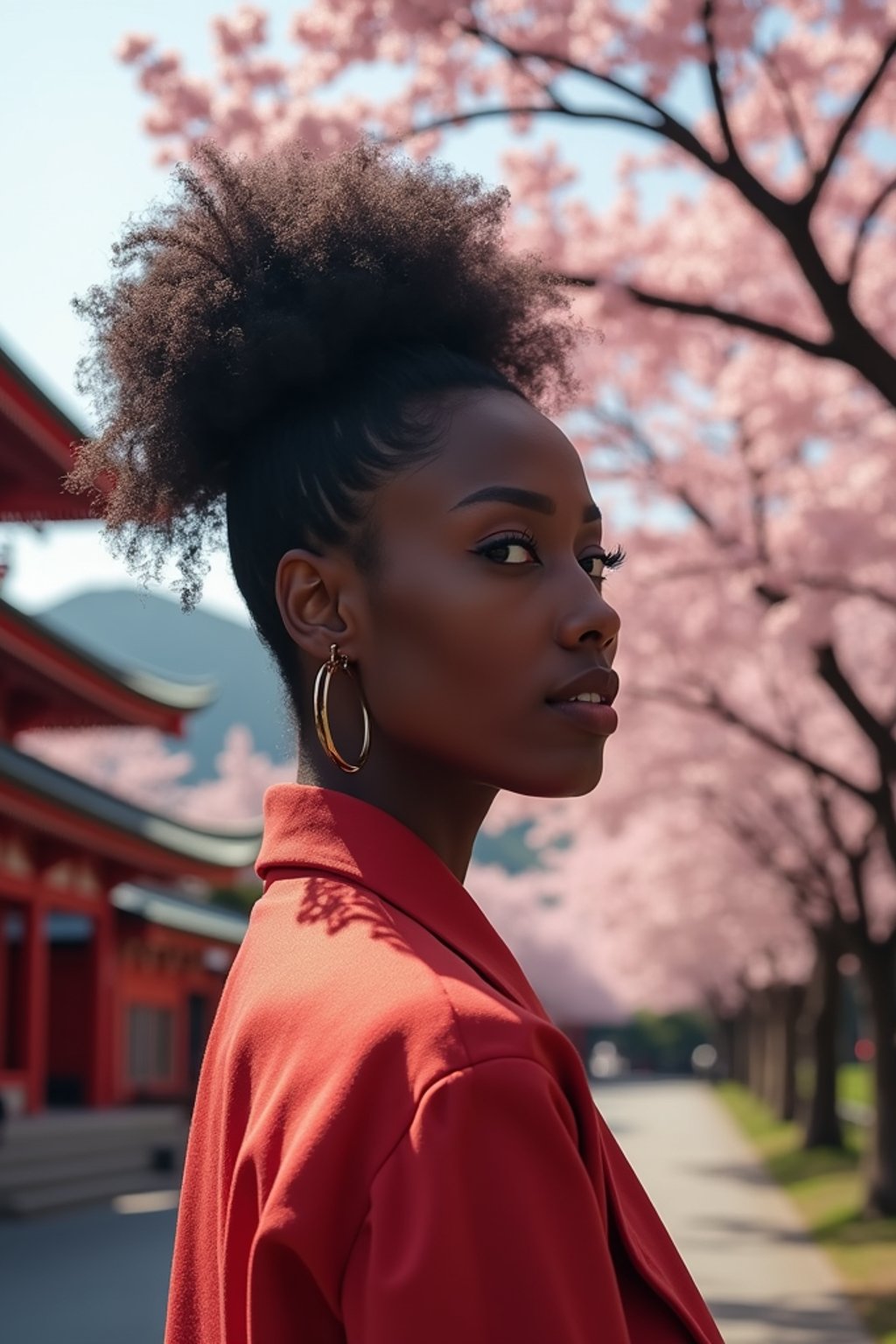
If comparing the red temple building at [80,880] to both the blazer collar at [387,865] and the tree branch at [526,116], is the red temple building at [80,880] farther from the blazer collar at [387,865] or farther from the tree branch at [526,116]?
the blazer collar at [387,865]

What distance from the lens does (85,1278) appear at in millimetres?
11172

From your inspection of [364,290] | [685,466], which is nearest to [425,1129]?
[364,290]

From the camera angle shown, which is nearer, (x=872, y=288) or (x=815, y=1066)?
(x=872, y=288)

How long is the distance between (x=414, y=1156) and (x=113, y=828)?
16785 mm

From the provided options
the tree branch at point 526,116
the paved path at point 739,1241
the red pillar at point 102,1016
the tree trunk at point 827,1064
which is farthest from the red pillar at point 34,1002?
the tree branch at point 526,116

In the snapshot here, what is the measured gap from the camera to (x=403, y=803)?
154 cm

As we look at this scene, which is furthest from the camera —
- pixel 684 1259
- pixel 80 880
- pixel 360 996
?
pixel 80 880

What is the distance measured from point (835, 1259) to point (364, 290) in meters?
13.0

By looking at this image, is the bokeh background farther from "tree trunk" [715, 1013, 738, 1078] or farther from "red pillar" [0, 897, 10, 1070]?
"tree trunk" [715, 1013, 738, 1078]

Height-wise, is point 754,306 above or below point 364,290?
above

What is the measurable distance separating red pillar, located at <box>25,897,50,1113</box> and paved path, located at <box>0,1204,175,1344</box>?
2201mm

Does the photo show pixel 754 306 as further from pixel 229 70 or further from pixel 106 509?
pixel 106 509

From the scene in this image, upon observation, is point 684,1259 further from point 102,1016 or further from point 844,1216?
point 102,1016

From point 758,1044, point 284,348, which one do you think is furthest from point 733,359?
point 758,1044
